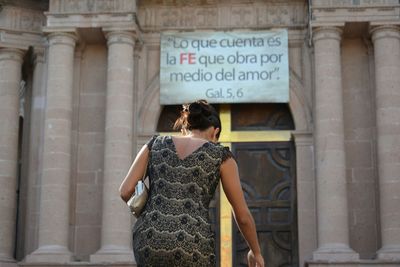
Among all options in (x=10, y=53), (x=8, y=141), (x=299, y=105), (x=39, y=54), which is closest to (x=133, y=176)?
(x=299, y=105)

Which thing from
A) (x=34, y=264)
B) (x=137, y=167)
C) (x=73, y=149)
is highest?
(x=73, y=149)

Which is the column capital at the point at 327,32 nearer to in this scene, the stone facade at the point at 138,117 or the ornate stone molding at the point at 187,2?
the stone facade at the point at 138,117

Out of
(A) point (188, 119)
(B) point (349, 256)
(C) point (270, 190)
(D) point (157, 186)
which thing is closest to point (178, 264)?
(D) point (157, 186)

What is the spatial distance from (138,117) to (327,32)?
4.00m

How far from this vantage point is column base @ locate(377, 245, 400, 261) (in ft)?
48.4

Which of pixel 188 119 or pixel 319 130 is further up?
pixel 319 130

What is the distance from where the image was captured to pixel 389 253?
14820mm

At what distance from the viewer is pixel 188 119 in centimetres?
500

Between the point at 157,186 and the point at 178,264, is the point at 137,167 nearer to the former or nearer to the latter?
the point at 157,186

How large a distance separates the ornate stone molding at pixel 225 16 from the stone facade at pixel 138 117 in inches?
0.8

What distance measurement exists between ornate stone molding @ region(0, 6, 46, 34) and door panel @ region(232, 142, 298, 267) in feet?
15.6

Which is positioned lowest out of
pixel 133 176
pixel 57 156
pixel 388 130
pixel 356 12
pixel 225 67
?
pixel 133 176

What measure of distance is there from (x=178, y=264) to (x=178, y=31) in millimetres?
12521

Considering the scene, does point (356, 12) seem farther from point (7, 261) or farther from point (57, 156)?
point (7, 261)
